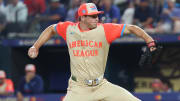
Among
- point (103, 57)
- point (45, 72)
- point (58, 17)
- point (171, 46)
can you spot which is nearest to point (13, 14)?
point (58, 17)

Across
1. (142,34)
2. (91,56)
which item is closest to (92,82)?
(91,56)

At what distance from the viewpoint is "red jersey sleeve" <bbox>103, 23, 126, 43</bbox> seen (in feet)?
22.2

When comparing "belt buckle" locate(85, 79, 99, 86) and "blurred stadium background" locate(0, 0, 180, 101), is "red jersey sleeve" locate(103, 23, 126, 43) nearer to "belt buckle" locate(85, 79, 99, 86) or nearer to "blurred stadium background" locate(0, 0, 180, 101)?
"belt buckle" locate(85, 79, 99, 86)

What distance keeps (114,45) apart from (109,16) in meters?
1.69

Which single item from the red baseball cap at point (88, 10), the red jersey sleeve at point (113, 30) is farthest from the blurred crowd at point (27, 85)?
the red jersey sleeve at point (113, 30)

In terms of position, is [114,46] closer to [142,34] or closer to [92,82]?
[92,82]

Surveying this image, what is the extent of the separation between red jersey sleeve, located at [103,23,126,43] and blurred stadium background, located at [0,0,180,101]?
172 inches

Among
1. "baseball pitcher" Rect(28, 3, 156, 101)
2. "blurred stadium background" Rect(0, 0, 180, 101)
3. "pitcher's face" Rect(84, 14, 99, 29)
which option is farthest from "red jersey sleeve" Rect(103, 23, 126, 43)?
"blurred stadium background" Rect(0, 0, 180, 101)

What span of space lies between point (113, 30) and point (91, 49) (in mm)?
383

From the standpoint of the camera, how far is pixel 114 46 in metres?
13.9

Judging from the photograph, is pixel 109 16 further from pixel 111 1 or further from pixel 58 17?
pixel 58 17

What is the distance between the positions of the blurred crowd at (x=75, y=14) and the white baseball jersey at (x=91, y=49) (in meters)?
4.39

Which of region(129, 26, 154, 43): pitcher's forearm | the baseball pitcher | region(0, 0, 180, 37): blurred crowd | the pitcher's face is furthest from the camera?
region(0, 0, 180, 37): blurred crowd

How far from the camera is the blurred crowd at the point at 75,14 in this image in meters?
12.0
